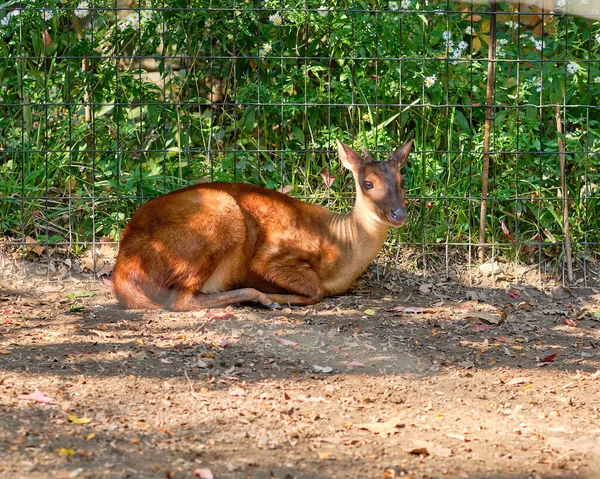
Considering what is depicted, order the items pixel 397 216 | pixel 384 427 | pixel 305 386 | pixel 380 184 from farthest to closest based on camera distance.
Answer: pixel 380 184 < pixel 397 216 < pixel 305 386 < pixel 384 427

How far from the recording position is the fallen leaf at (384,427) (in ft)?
13.8

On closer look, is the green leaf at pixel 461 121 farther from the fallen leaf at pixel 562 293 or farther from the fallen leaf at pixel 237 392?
the fallen leaf at pixel 237 392

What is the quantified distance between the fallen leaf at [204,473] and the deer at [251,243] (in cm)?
264

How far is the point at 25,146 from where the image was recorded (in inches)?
300

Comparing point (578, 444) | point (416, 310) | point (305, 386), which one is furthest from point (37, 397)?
point (416, 310)

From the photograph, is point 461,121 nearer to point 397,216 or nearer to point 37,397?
point 397,216

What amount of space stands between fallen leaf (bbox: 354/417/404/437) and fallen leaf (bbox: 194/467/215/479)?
0.87 meters

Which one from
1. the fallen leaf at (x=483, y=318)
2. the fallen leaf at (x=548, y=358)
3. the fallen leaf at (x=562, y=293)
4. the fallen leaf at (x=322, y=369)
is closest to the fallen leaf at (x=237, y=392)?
the fallen leaf at (x=322, y=369)

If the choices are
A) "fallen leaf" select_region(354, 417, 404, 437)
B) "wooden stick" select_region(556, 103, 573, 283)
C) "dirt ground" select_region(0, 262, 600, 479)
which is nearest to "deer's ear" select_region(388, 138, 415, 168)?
"dirt ground" select_region(0, 262, 600, 479)

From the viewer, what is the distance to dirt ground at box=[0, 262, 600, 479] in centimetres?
385

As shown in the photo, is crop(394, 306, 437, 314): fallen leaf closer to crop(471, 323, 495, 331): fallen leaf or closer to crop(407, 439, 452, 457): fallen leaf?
crop(471, 323, 495, 331): fallen leaf

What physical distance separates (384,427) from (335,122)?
3.96m

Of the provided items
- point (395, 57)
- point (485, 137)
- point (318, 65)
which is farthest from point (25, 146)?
point (485, 137)

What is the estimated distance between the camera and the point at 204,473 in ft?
11.9
